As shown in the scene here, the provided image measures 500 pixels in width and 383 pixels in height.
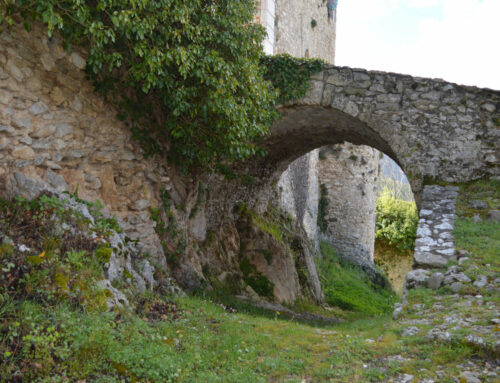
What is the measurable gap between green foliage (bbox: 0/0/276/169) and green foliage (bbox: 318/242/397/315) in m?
7.24

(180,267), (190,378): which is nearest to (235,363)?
(190,378)

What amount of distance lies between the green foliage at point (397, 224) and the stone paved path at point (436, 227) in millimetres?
13580

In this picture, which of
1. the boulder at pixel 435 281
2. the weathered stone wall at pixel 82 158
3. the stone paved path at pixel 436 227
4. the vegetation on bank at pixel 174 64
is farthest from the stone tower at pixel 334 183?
the boulder at pixel 435 281

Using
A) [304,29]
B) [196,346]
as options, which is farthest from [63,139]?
[304,29]

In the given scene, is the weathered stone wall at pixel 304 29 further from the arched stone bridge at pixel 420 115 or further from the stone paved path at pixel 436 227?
the stone paved path at pixel 436 227

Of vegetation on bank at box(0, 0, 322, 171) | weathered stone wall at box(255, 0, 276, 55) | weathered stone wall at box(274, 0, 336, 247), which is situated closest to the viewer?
vegetation on bank at box(0, 0, 322, 171)

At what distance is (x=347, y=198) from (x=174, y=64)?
474 inches

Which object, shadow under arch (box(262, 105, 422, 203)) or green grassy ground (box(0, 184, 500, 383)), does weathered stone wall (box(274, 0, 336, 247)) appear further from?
green grassy ground (box(0, 184, 500, 383))

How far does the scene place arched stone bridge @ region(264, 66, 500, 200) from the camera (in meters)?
6.79

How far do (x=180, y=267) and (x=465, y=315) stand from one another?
404 cm

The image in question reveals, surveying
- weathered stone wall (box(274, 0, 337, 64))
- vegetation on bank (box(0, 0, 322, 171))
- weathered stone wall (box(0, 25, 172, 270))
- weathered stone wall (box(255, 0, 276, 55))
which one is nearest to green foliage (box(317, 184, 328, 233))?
weathered stone wall (box(274, 0, 337, 64))

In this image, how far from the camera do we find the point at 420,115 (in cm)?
697

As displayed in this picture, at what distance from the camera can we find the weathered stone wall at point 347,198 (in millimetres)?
15883

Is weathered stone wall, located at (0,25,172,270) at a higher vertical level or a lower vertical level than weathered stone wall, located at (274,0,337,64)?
lower
